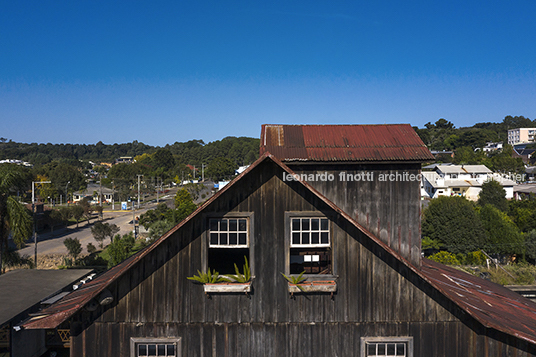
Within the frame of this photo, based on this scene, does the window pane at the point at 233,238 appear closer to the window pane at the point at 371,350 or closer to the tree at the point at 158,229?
the window pane at the point at 371,350

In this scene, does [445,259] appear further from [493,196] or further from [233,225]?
[233,225]

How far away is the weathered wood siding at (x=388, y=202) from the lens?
8992 mm

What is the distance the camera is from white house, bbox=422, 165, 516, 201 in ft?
240

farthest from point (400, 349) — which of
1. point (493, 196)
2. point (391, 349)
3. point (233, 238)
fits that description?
point (493, 196)

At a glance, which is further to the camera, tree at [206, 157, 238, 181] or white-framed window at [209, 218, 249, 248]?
tree at [206, 157, 238, 181]

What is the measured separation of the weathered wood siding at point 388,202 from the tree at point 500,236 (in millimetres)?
35164

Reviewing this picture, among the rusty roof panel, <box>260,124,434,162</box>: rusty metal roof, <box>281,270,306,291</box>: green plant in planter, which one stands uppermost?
<box>260,124,434,162</box>: rusty metal roof

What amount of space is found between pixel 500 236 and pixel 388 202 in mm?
37072

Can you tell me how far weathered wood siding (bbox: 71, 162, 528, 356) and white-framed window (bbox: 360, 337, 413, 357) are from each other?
5.2 inches

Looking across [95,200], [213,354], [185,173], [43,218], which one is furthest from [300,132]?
[185,173]

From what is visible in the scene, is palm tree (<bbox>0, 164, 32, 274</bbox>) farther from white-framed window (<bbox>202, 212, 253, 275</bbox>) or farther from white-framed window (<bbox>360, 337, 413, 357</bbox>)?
white-framed window (<bbox>360, 337, 413, 357</bbox>)

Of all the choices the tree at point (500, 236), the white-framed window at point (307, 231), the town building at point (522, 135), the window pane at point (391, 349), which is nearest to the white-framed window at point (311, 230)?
the white-framed window at point (307, 231)

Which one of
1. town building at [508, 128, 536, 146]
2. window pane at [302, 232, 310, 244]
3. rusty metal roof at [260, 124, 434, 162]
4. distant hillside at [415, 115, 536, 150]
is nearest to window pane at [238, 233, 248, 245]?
window pane at [302, 232, 310, 244]

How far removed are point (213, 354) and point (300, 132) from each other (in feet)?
20.4
